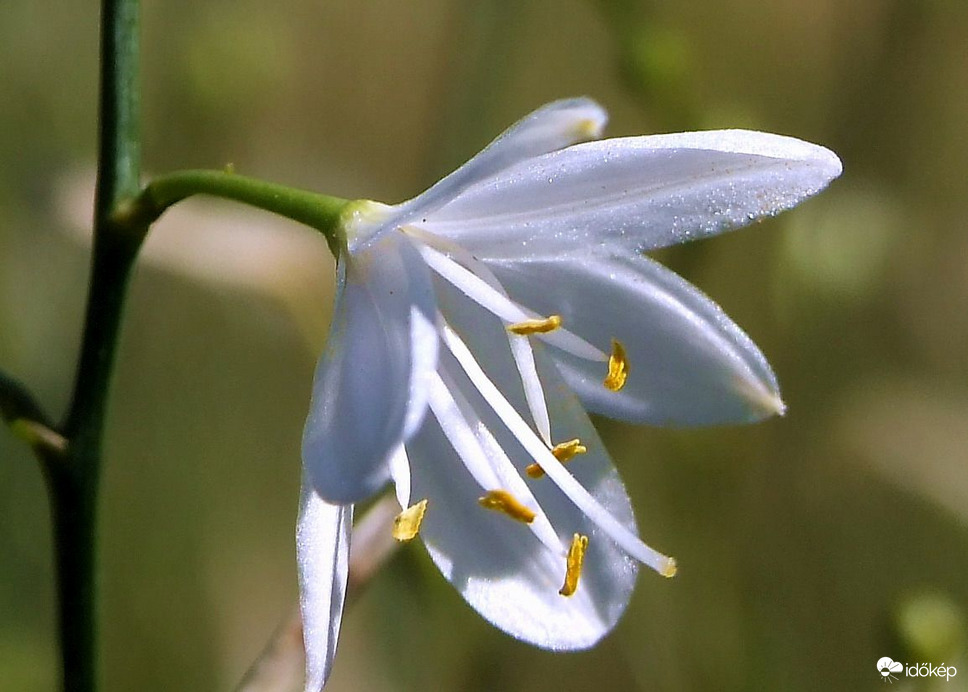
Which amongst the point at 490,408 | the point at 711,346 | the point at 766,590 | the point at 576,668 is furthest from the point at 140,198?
the point at 576,668

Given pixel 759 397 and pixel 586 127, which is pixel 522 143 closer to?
pixel 586 127

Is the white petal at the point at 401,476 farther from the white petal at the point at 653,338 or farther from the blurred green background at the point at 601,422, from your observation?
the blurred green background at the point at 601,422

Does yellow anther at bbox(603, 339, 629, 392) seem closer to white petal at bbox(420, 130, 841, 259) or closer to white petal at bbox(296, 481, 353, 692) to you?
white petal at bbox(420, 130, 841, 259)

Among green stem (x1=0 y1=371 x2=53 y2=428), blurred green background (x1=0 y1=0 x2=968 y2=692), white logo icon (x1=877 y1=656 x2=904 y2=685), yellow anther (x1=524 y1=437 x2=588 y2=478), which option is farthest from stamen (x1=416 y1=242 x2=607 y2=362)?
white logo icon (x1=877 y1=656 x2=904 y2=685)

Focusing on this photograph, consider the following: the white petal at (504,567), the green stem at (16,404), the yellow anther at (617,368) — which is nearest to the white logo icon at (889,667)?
the white petal at (504,567)

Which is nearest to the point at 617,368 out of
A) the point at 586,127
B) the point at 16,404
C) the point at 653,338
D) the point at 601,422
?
the point at 653,338

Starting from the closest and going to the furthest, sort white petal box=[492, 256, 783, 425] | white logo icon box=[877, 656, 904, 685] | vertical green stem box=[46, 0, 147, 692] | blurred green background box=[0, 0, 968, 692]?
vertical green stem box=[46, 0, 147, 692]
white petal box=[492, 256, 783, 425]
white logo icon box=[877, 656, 904, 685]
blurred green background box=[0, 0, 968, 692]
